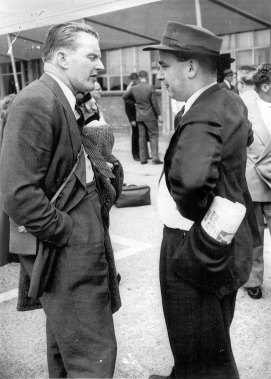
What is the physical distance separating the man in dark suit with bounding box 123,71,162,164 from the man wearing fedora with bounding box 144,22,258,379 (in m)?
8.65

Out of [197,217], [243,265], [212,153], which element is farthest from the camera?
[243,265]

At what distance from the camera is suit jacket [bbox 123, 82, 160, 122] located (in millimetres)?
10828

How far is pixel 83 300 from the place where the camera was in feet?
7.02

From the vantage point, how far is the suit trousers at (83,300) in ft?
6.96

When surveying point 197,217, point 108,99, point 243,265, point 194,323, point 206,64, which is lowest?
point 108,99

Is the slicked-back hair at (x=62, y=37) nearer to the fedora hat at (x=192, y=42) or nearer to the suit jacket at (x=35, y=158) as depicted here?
the suit jacket at (x=35, y=158)

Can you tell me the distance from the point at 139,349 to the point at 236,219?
156 centimetres

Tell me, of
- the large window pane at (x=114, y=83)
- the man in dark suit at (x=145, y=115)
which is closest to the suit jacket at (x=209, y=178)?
the man in dark suit at (x=145, y=115)

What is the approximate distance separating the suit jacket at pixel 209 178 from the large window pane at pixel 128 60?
16.7m

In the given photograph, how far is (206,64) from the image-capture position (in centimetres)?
212

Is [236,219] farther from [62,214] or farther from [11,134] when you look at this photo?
[11,134]

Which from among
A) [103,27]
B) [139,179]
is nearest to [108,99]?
[103,27]

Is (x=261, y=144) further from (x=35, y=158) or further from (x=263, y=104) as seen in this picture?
(x=35, y=158)

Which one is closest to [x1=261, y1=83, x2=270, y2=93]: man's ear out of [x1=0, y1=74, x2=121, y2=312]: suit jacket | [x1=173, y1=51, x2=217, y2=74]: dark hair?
[x1=173, y1=51, x2=217, y2=74]: dark hair
